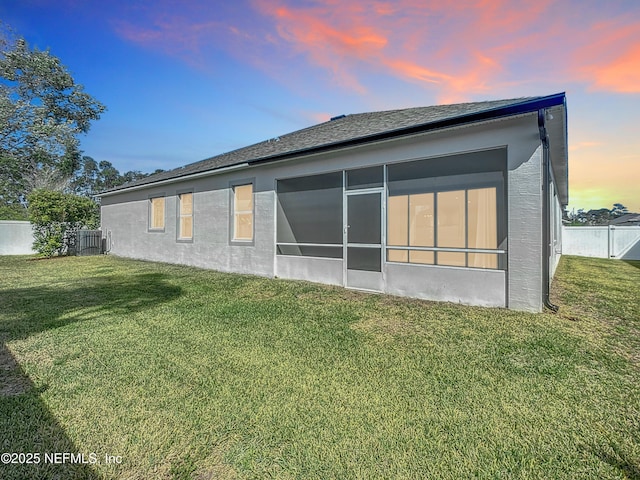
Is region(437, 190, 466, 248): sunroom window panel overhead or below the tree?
below

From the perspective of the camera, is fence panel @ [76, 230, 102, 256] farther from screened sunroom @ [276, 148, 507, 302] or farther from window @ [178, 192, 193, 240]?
screened sunroom @ [276, 148, 507, 302]

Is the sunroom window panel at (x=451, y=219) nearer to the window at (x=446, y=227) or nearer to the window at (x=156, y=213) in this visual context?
the window at (x=446, y=227)

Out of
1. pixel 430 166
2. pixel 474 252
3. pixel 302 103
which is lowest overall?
pixel 474 252

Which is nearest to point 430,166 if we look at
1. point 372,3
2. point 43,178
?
point 372,3

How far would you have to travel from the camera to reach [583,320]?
4.86 meters

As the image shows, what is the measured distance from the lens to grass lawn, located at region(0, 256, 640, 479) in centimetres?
195

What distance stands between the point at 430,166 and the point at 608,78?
19.8ft

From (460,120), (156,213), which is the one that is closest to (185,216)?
(156,213)

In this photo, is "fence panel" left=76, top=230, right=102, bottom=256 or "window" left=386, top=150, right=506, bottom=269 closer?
"window" left=386, top=150, right=506, bottom=269

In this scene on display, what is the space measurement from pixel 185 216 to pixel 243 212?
11.5ft

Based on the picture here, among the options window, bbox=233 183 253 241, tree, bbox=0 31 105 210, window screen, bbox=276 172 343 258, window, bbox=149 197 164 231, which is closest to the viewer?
window screen, bbox=276 172 343 258

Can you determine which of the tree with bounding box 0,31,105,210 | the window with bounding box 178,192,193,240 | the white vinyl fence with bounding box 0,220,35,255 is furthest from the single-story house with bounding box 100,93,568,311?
the tree with bounding box 0,31,105,210

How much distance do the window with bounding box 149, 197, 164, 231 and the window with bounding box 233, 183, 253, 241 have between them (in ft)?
15.9

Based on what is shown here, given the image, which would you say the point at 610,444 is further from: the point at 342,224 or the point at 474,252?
the point at 342,224
